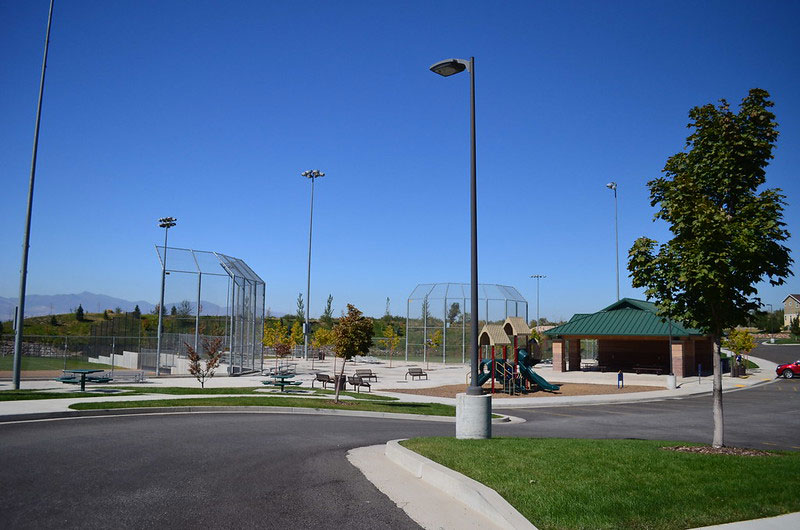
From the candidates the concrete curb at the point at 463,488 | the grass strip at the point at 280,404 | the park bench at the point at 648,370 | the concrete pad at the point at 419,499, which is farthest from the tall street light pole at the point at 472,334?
the park bench at the point at 648,370

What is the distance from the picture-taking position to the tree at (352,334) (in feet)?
59.5

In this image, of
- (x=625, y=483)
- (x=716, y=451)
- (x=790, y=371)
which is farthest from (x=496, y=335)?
(x=625, y=483)

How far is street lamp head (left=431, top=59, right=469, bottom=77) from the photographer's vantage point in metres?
11.1

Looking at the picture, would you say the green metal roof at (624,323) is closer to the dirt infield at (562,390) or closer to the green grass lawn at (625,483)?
the dirt infield at (562,390)

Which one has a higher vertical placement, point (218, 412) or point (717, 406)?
point (717, 406)

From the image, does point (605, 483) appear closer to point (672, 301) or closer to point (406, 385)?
point (672, 301)

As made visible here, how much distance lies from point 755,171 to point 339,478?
29.9 feet

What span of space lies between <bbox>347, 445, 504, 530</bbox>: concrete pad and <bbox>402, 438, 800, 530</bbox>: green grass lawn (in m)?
0.44

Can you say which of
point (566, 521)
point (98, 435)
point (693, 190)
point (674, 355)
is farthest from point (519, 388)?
point (566, 521)

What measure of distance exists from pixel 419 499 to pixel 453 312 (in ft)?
138

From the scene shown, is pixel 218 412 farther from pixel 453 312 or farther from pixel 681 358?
pixel 453 312

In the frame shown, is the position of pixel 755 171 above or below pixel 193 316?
above

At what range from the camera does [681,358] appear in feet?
118

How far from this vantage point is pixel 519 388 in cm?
2655
